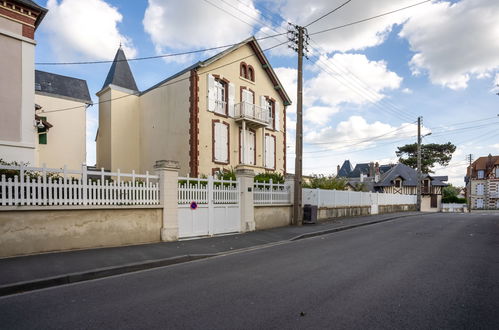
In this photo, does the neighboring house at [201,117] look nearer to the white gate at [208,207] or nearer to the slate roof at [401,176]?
the white gate at [208,207]

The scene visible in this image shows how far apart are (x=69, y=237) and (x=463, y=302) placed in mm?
8272

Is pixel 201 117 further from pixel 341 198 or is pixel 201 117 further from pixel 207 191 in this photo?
pixel 341 198

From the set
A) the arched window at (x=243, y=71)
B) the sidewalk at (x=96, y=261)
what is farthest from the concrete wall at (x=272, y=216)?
the arched window at (x=243, y=71)

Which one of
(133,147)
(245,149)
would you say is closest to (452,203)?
(245,149)

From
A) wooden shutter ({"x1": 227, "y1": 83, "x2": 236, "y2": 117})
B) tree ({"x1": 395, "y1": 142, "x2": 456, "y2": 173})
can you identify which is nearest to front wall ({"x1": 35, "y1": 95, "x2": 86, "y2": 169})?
wooden shutter ({"x1": 227, "y1": 83, "x2": 236, "y2": 117})

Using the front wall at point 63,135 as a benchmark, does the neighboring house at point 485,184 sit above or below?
below

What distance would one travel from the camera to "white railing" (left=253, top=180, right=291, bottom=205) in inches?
531

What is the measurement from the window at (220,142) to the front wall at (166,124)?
67.2 inches

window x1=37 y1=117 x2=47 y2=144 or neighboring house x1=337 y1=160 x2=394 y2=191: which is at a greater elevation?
window x1=37 y1=117 x2=47 y2=144

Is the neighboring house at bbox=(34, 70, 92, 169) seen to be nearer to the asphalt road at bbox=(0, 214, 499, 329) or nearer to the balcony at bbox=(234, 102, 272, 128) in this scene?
the balcony at bbox=(234, 102, 272, 128)

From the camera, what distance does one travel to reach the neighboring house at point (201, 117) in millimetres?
18312

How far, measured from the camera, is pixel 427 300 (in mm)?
4594

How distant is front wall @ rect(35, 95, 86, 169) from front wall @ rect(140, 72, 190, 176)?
3.79 meters

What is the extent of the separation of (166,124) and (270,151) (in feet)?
24.5
